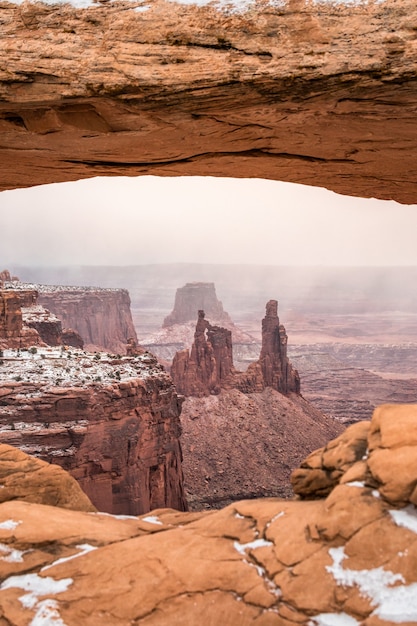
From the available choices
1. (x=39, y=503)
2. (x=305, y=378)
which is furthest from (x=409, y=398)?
(x=39, y=503)

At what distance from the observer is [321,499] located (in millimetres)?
9531

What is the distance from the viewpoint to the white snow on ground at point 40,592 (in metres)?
7.82

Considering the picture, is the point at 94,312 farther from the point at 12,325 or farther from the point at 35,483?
the point at 35,483

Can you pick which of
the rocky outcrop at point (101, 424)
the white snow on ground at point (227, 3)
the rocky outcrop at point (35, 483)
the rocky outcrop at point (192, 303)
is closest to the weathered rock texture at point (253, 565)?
the rocky outcrop at point (35, 483)

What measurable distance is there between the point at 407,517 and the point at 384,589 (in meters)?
0.88

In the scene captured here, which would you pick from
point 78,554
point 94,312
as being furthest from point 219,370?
point 78,554

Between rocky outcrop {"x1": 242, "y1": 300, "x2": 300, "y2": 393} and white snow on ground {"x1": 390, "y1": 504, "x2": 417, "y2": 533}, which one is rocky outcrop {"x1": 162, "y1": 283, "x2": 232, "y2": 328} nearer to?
rocky outcrop {"x1": 242, "y1": 300, "x2": 300, "y2": 393}

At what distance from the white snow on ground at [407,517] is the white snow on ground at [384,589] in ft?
1.88

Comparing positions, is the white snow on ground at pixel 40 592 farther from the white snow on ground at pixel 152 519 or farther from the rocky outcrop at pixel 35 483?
the rocky outcrop at pixel 35 483

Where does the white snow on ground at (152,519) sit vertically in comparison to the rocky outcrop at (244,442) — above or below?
above

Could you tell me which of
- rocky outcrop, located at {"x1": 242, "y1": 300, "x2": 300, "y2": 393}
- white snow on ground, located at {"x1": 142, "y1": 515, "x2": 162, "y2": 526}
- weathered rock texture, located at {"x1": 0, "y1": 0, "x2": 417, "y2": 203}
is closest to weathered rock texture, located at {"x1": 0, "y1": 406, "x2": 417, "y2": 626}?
white snow on ground, located at {"x1": 142, "y1": 515, "x2": 162, "y2": 526}

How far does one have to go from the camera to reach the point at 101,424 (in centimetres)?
3117

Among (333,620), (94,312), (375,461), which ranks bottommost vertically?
(333,620)

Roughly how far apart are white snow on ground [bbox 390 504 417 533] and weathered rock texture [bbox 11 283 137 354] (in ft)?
260
